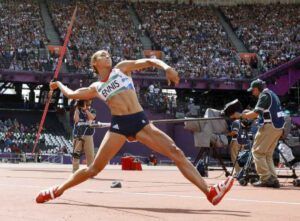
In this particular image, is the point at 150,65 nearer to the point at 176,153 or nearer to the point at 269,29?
the point at 176,153

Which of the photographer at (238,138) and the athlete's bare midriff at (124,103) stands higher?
the athlete's bare midriff at (124,103)

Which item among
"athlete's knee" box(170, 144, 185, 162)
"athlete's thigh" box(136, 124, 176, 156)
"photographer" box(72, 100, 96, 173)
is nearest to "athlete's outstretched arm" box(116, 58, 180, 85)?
"athlete's thigh" box(136, 124, 176, 156)

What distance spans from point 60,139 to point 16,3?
46.2 ft

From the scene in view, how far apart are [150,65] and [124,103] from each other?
0.59 meters

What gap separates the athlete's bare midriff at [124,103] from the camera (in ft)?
25.3

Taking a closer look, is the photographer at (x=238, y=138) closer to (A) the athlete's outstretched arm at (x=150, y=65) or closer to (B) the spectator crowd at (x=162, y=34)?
(A) the athlete's outstretched arm at (x=150, y=65)

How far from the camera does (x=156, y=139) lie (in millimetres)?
7652

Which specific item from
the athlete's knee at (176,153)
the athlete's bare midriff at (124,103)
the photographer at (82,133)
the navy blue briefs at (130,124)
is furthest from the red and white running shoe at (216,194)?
the photographer at (82,133)

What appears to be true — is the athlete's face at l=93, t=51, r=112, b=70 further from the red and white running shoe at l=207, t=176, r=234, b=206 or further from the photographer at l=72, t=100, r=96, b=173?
the photographer at l=72, t=100, r=96, b=173

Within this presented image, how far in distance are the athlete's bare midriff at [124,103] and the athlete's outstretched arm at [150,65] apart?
28cm

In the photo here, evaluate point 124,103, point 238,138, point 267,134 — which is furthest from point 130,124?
point 238,138

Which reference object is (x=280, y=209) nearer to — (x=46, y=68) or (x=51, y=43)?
(x=46, y=68)

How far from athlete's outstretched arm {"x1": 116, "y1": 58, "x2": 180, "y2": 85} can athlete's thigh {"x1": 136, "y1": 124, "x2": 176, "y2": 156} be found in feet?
2.35

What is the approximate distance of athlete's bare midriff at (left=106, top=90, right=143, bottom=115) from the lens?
770 cm
